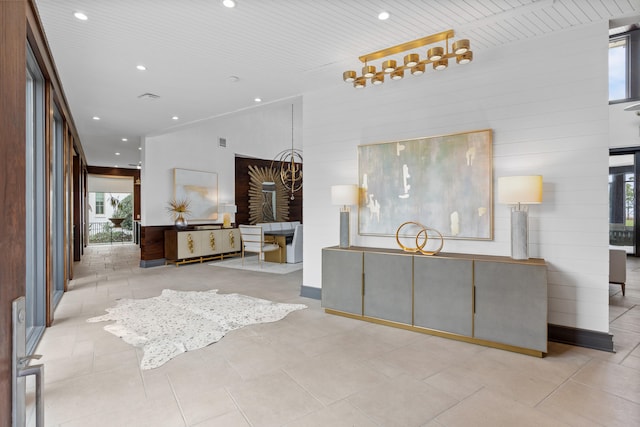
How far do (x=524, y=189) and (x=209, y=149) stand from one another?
774 cm

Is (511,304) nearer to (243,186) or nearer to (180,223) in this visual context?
(180,223)

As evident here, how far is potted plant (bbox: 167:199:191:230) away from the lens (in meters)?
8.12

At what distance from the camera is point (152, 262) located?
7848 mm

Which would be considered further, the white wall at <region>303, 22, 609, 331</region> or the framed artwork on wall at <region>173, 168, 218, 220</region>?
the framed artwork on wall at <region>173, 168, 218, 220</region>

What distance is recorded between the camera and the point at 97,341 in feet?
11.2

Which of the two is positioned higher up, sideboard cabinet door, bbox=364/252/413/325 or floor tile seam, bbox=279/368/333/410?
sideboard cabinet door, bbox=364/252/413/325

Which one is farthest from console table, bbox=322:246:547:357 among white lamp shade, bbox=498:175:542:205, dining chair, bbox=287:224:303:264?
dining chair, bbox=287:224:303:264

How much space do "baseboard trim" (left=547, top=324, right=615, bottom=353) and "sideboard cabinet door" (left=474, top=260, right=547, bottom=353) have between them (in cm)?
54

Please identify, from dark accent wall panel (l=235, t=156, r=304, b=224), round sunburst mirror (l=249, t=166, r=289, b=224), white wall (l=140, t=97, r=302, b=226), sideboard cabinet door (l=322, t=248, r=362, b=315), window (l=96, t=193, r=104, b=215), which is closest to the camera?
sideboard cabinet door (l=322, t=248, r=362, b=315)

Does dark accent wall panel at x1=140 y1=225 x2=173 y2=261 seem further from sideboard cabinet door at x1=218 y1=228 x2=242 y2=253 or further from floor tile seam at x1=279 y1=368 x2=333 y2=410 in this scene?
floor tile seam at x1=279 y1=368 x2=333 y2=410

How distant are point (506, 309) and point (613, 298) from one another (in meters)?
3.07

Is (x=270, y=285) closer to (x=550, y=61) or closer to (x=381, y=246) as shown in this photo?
(x=381, y=246)

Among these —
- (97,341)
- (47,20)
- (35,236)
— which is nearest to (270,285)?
(97,341)

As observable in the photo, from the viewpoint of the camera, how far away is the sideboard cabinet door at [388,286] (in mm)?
3684
